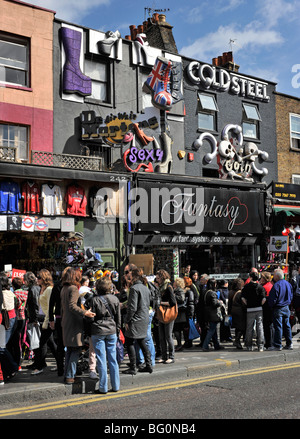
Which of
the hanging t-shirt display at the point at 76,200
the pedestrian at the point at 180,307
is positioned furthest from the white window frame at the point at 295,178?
the pedestrian at the point at 180,307

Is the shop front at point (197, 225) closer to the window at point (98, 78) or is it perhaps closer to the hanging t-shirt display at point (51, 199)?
the hanging t-shirt display at point (51, 199)

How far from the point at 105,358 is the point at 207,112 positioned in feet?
52.0

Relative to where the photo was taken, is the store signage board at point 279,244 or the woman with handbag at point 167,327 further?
the store signage board at point 279,244

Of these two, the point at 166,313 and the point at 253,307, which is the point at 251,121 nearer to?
the point at 253,307

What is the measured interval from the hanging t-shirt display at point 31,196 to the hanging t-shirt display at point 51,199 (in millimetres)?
196

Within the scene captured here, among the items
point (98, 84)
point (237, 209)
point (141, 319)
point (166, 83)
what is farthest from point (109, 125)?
point (141, 319)

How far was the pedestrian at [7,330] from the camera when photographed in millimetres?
8570

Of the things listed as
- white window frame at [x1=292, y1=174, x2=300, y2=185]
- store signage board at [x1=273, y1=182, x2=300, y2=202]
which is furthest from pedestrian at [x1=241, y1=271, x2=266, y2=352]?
white window frame at [x1=292, y1=174, x2=300, y2=185]

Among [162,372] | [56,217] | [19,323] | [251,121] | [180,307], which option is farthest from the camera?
[251,121]

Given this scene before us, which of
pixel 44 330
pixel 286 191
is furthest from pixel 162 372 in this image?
pixel 286 191

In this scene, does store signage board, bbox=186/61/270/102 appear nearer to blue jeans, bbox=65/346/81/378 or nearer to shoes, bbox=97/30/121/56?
shoes, bbox=97/30/121/56

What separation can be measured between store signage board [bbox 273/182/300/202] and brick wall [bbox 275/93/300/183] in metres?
1.12

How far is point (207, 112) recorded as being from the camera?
71.9 feet

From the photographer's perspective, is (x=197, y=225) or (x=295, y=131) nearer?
(x=197, y=225)
